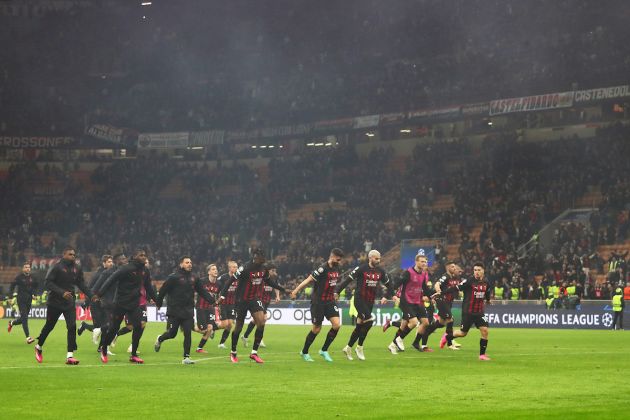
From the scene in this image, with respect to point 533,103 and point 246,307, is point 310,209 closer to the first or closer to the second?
point 533,103

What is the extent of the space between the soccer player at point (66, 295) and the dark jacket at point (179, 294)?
1.80 m

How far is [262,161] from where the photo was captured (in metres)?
78.2

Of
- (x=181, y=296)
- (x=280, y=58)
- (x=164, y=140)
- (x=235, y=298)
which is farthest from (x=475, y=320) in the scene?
(x=280, y=58)

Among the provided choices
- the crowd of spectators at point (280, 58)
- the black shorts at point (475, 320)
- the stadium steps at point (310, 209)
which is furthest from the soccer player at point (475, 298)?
the stadium steps at point (310, 209)

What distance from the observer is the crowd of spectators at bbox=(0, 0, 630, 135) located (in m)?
64.4

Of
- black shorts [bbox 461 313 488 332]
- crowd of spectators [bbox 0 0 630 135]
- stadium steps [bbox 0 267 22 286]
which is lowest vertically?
black shorts [bbox 461 313 488 332]

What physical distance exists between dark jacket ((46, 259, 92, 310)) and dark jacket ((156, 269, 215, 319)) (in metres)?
1.78

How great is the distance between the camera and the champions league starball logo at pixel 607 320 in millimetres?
41656

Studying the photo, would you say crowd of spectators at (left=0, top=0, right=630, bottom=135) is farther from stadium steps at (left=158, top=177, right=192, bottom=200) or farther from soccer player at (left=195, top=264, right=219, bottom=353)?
soccer player at (left=195, top=264, right=219, bottom=353)

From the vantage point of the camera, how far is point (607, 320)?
41812mm

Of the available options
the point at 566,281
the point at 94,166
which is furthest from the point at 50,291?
the point at 94,166

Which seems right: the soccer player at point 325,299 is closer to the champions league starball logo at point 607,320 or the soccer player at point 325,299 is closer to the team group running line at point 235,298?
the team group running line at point 235,298

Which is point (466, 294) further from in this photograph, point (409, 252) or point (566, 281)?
point (409, 252)

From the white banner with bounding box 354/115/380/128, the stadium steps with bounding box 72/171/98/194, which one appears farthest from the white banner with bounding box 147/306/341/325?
the stadium steps with bounding box 72/171/98/194
